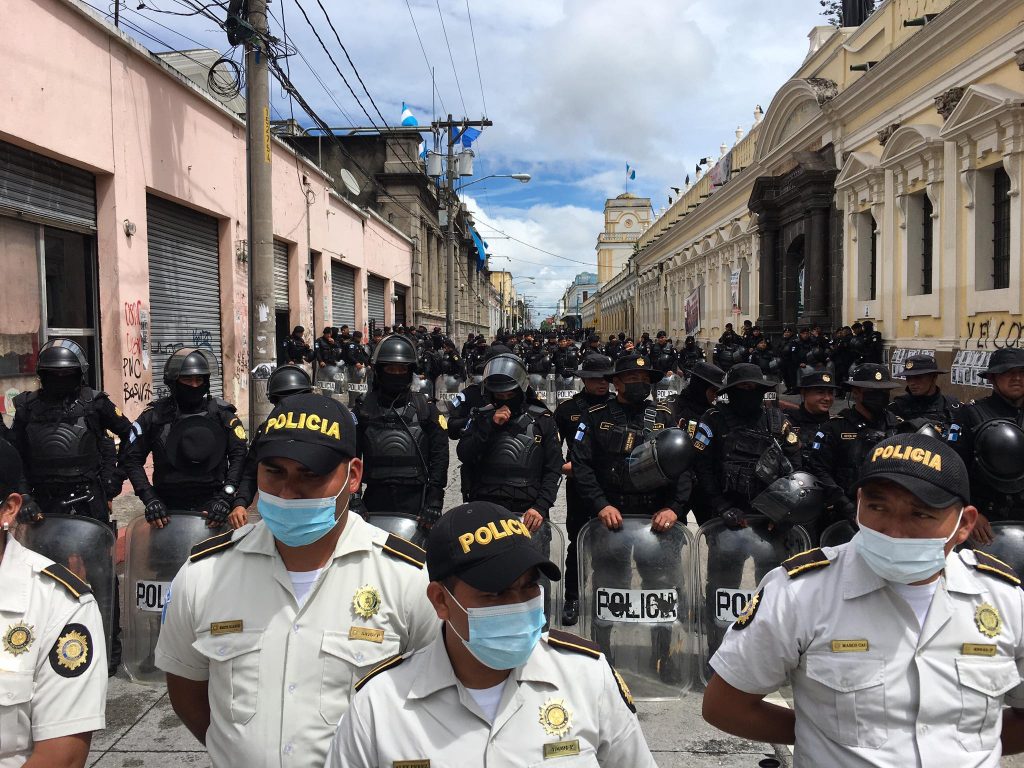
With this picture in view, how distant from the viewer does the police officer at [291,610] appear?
195cm

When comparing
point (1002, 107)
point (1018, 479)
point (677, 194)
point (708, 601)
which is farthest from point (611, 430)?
point (677, 194)

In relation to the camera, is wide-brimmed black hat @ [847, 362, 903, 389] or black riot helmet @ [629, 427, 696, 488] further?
wide-brimmed black hat @ [847, 362, 903, 389]

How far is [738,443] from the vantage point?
4.89 metres

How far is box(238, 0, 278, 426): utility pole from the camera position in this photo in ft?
32.0

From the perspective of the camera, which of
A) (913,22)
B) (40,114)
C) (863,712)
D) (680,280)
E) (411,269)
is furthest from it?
(680,280)

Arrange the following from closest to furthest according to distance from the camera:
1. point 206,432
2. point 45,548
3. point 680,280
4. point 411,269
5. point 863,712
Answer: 1. point 863,712
2. point 45,548
3. point 206,432
4. point 411,269
5. point 680,280

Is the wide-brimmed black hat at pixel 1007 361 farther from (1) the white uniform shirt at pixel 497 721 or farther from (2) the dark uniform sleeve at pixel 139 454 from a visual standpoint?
(2) the dark uniform sleeve at pixel 139 454

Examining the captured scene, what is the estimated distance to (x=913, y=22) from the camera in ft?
51.1

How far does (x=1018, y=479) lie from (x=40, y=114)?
9.88m

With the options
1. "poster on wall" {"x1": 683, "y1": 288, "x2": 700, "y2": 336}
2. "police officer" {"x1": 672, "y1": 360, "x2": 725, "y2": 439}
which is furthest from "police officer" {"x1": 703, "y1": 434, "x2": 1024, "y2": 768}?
"poster on wall" {"x1": 683, "y1": 288, "x2": 700, "y2": 336}

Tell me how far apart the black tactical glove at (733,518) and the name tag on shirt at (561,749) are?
2.92m

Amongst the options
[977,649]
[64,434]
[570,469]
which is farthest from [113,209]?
[977,649]

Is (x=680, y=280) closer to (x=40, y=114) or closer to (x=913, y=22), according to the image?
(x=913, y=22)

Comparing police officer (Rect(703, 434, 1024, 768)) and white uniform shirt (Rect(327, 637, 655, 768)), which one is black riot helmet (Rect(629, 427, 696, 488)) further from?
white uniform shirt (Rect(327, 637, 655, 768))
